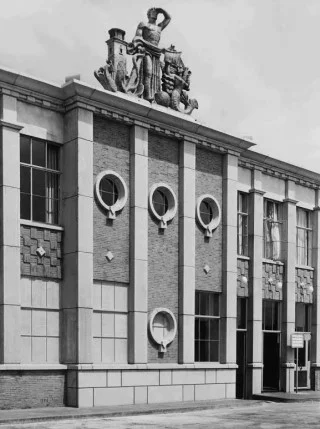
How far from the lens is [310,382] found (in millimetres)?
35625

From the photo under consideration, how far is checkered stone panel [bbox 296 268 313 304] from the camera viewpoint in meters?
35.6

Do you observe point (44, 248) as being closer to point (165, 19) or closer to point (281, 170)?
point (165, 19)

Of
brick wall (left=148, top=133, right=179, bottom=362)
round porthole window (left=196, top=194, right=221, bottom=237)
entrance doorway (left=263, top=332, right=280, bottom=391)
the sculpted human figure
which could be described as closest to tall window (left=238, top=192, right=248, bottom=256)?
round porthole window (left=196, top=194, right=221, bottom=237)

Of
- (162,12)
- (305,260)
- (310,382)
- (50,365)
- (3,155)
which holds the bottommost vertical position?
(310,382)

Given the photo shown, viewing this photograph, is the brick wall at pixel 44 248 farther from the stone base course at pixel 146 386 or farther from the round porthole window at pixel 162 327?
the round porthole window at pixel 162 327

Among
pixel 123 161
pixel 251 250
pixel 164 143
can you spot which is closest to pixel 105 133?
pixel 123 161

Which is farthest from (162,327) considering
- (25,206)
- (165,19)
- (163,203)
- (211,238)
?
(165,19)

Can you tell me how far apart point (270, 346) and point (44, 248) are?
42.3 ft

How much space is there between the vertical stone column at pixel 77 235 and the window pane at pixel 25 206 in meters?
1.41

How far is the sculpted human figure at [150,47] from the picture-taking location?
93.8 feet

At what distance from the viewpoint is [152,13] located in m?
29.6

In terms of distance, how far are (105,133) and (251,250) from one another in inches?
366

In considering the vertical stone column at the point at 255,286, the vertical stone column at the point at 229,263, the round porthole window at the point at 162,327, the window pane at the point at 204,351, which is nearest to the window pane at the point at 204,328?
the window pane at the point at 204,351

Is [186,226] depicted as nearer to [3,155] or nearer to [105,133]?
[105,133]
